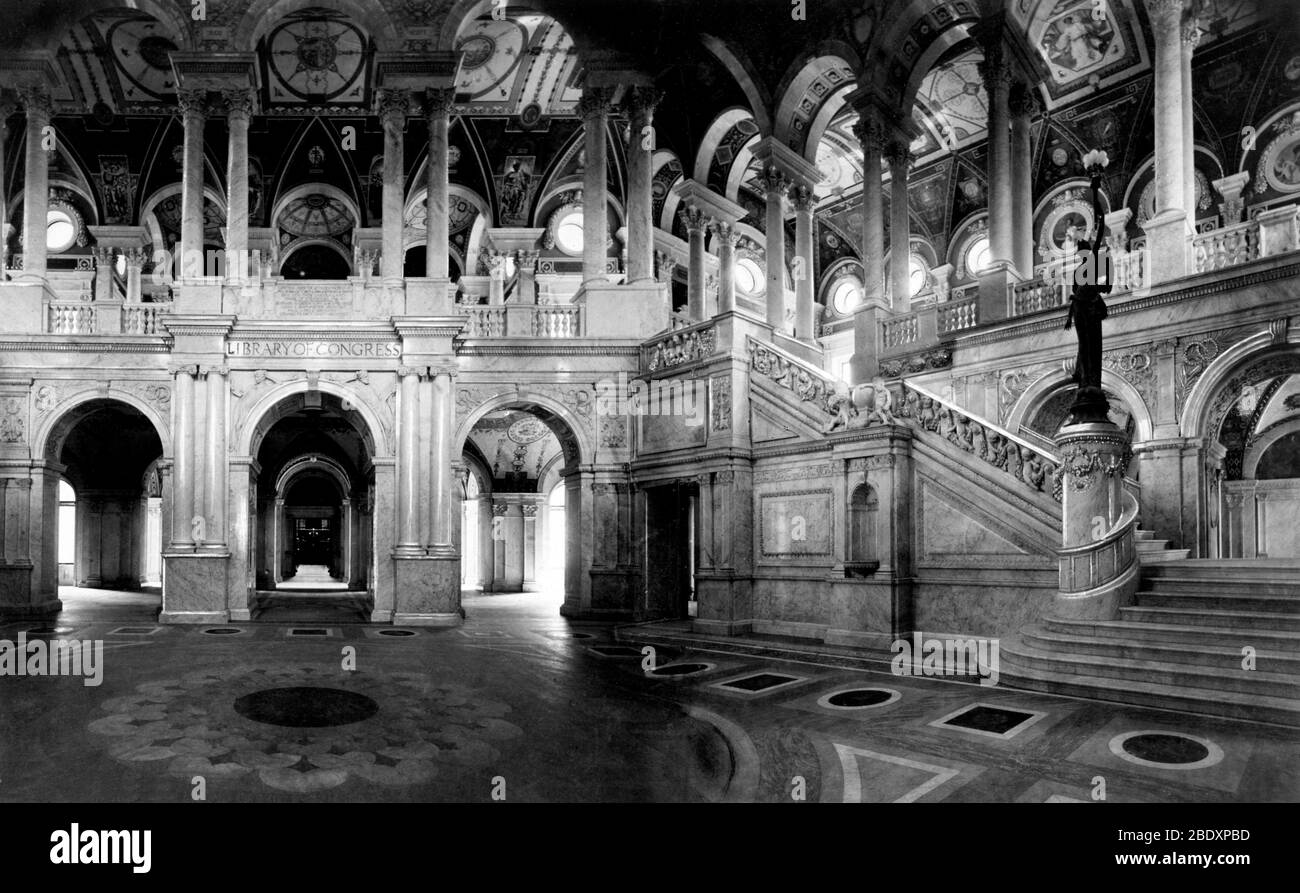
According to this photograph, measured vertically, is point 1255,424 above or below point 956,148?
below

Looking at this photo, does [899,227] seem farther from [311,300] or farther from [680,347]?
[311,300]

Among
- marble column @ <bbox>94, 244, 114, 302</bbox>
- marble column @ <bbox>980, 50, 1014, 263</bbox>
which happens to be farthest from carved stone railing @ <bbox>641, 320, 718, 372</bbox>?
marble column @ <bbox>94, 244, 114, 302</bbox>

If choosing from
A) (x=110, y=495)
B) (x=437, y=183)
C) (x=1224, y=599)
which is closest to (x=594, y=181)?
(x=437, y=183)

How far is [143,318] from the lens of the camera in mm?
16594

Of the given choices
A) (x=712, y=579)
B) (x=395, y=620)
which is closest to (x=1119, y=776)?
(x=712, y=579)

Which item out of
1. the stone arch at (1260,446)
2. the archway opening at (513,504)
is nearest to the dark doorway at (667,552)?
the archway opening at (513,504)

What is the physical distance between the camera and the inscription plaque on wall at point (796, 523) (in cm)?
1196

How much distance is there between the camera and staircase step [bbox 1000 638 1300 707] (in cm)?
682

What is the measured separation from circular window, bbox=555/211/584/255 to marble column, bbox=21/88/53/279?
45.1 ft

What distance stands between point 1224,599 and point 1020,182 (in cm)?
1170

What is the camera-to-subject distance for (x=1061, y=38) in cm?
2044

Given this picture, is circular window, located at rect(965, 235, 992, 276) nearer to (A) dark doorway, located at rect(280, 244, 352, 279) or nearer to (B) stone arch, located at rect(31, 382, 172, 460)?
(A) dark doorway, located at rect(280, 244, 352, 279)
